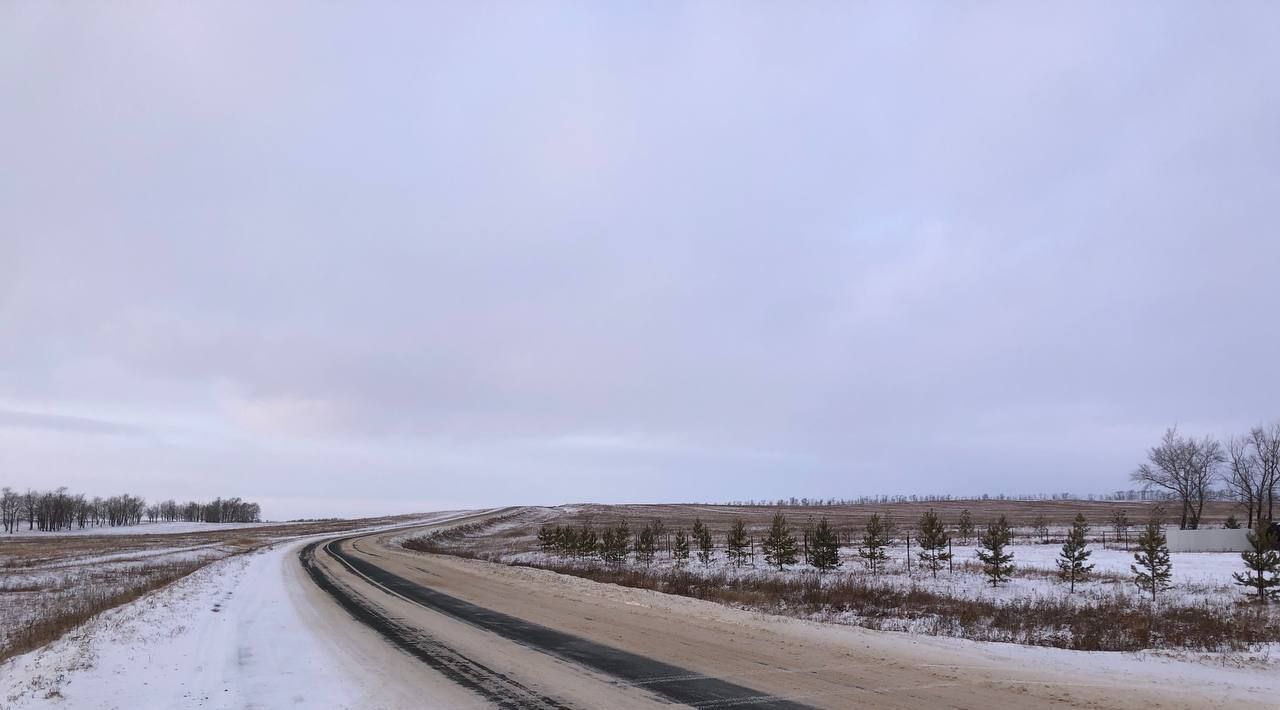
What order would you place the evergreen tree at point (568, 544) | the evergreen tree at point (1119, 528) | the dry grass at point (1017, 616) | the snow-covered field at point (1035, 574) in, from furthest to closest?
the evergreen tree at point (1119, 528)
the evergreen tree at point (568, 544)
the snow-covered field at point (1035, 574)
the dry grass at point (1017, 616)

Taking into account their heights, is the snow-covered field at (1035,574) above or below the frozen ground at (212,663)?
below

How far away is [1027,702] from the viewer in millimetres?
8938

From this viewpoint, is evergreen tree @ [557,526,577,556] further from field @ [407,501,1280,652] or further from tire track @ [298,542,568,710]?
tire track @ [298,542,568,710]

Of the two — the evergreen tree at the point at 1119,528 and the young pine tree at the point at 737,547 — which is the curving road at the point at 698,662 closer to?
the young pine tree at the point at 737,547

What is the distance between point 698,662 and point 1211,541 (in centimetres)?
4750

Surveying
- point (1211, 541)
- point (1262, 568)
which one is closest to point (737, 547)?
point (1262, 568)

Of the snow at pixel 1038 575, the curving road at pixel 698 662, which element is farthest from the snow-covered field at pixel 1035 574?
the curving road at pixel 698 662

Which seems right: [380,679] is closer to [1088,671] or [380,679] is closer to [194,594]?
[1088,671]

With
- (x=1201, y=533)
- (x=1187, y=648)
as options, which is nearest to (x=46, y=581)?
(x=1187, y=648)

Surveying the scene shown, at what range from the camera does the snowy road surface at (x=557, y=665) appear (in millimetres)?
9367

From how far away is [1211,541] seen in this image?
4334 centimetres

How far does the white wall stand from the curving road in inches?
1619

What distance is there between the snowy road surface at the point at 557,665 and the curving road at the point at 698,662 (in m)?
0.04

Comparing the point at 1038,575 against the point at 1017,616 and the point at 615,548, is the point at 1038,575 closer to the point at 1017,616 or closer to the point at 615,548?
the point at 1017,616
